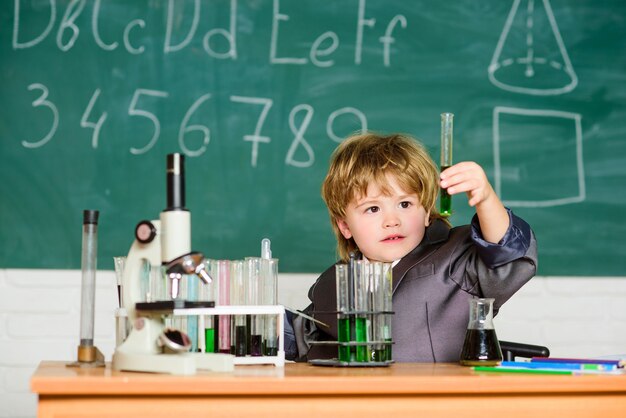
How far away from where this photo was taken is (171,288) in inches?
51.5

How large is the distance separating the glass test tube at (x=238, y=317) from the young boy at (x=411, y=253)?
35cm

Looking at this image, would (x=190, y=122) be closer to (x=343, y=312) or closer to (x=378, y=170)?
(x=378, y=170)

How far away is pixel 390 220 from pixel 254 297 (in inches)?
19.1

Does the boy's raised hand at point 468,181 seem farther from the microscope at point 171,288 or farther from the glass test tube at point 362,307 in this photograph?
the microscope at point 171,288

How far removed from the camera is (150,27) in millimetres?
2578

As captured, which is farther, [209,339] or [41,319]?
[41,319]

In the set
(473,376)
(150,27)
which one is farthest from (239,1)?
(473,376)

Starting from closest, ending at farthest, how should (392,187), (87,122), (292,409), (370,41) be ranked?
1. (292,409)
2. (392,187)
3. (87,122)
4. (370,41)

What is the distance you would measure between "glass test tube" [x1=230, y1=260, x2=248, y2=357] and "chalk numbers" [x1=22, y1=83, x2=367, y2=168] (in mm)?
1173

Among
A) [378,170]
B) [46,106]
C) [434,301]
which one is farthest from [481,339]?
[46,106]

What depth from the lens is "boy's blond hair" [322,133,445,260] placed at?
72.2 inches

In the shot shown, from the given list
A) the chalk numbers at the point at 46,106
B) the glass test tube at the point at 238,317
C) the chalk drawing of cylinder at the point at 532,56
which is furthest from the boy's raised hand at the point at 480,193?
the chalk numbers at the point at 46,106

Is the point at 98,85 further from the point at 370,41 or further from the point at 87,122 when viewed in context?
the point at 370,41

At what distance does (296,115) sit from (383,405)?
1562 mm
